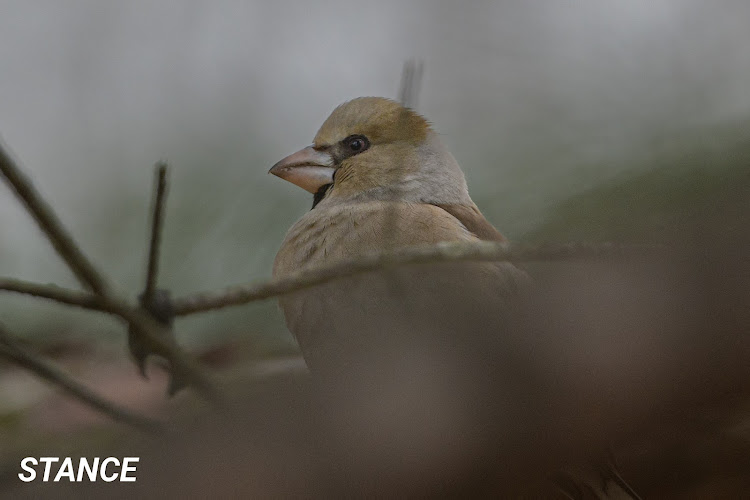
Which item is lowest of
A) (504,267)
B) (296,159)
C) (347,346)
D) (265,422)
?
(265,422)

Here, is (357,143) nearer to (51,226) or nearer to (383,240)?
(383,240)

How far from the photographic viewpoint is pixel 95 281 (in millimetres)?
1673

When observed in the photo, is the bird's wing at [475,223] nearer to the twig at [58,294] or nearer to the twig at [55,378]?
the twig at [55,378]

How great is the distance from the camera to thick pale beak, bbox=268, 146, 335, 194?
3982 millimetres

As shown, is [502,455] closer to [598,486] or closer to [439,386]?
[439,386]

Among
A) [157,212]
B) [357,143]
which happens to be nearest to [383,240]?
[357,143]

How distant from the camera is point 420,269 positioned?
108 inches

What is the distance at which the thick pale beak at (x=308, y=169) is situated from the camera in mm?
3982

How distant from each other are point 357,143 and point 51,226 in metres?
2.48

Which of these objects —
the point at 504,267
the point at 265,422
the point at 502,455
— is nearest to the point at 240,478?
the point at 265,422

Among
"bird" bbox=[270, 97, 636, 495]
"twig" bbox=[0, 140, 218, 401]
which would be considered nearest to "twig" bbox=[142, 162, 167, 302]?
"twig" bbox=[0, 140, 218, 401]

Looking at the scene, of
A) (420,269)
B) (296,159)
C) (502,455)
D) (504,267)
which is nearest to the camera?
(502,455)

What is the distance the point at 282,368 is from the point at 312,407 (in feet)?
7.04

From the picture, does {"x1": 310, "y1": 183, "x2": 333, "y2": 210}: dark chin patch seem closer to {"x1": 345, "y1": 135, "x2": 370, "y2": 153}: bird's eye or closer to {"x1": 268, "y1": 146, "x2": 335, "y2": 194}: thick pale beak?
{"x1": 268, "y1": 146, "x2": 335, "y2": 194}: thick pale beak
